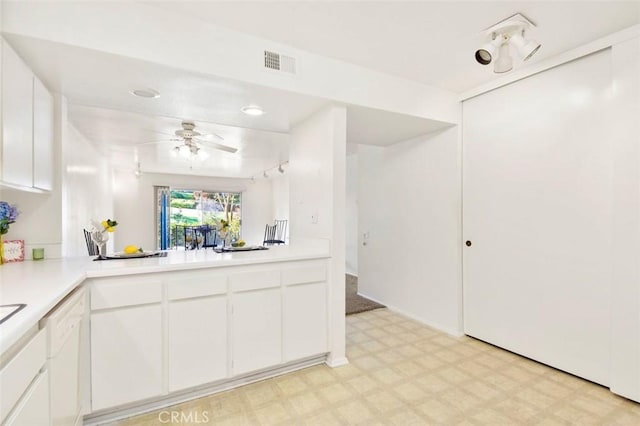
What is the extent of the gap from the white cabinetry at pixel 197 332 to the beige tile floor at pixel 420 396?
189mm

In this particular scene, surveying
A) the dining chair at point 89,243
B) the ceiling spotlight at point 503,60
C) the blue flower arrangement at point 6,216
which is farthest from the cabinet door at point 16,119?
the ceiling spotlight at point 503,60

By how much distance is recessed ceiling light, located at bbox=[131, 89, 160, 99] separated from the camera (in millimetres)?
2252

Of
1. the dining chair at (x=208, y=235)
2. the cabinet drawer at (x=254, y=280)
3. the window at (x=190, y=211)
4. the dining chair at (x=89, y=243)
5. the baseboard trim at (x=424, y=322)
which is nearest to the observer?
the cabinet drawer at (x=254, y=280)

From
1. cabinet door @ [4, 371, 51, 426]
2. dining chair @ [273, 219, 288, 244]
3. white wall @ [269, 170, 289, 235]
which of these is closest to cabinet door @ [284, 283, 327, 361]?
cabinet door @ [4, 371, 51, 426]

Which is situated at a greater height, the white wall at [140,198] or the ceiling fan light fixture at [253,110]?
the ceiling fan light fixture at [253,110]

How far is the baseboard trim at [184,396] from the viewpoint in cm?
182

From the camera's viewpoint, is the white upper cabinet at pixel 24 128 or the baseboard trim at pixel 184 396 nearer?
the white upper cabinet at pixel 24 128

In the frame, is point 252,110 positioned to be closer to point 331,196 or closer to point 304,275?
point 331,196

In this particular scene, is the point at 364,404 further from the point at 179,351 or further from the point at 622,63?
the point at 622,63

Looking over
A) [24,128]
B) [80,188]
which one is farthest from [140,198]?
[24,128]

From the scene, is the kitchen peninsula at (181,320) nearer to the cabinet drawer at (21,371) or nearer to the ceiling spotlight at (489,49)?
the cabinet drawer at (21,371)

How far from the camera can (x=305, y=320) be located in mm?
2420

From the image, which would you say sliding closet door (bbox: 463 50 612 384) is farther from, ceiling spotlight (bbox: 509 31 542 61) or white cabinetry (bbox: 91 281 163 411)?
white cabinetry (bbox: 91 281 163 411)

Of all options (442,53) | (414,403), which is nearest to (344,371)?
(414,403)
